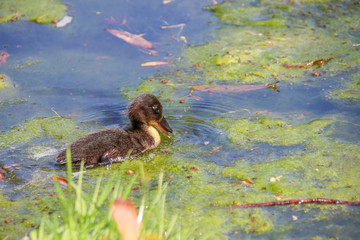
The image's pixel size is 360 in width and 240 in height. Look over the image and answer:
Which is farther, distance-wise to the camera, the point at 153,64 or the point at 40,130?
the point at 153,64

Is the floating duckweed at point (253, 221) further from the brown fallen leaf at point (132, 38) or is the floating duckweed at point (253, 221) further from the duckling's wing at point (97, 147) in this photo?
the brown fallen leaf at point (132, 38)

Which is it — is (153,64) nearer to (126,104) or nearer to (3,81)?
(126,104)

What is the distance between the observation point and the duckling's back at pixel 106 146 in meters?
4.87

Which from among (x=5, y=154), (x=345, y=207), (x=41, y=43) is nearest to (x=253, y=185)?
(x=345, y=207)

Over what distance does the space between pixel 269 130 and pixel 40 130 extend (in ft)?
9.02

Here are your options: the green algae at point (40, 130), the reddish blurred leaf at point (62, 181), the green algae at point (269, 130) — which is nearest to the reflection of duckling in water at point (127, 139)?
the reddish blurred leaf at point (62, 181)

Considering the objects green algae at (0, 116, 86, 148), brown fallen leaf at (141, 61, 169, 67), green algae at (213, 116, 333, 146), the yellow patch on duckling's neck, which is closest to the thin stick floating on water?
green algae at (213, 116, 333, 146)

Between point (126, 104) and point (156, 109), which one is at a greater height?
point (156, 109)

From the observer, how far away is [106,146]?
5.03 m

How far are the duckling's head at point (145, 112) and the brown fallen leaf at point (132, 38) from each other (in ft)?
8.25

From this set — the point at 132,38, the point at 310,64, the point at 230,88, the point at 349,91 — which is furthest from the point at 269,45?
the point at 132,38

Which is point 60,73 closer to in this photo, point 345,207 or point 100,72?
point 100,72

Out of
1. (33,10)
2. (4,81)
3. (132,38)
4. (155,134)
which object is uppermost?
(33,10)

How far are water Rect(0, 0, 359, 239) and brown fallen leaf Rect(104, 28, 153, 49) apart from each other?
115 millimetres
